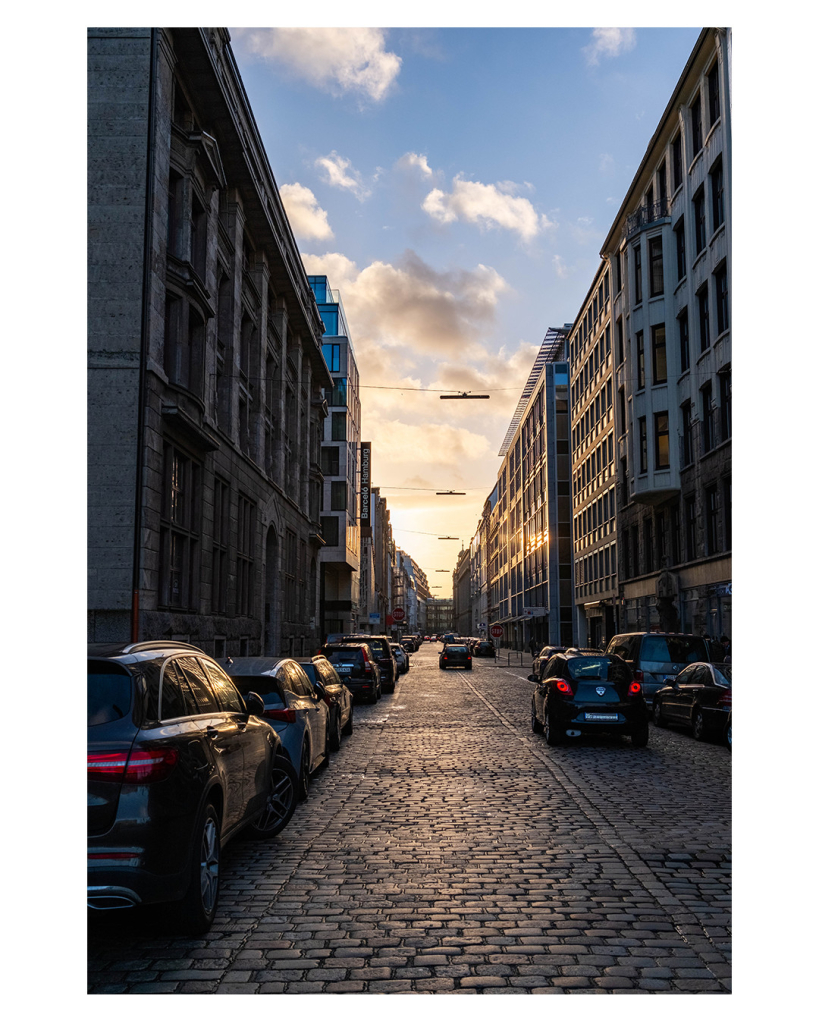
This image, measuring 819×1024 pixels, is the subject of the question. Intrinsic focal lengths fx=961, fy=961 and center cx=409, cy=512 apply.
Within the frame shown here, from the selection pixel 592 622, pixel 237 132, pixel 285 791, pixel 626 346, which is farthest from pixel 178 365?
pixel 592 622

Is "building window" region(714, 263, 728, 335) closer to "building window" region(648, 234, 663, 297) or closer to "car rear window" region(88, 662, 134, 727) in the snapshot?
"building window" region(648, 234, 663, 297)

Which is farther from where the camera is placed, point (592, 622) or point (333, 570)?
point (333, 570)

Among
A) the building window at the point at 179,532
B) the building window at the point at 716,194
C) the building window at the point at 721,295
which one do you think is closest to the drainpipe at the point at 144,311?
the building window at the point at 179,532

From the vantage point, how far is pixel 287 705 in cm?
998

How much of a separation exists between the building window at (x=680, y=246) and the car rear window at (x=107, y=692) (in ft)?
113

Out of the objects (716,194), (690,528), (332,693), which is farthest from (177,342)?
(690,528)

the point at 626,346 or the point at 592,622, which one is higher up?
the point at 626,346

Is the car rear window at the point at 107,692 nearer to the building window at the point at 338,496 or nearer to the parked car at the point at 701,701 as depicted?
the parked car at the point at 701,701

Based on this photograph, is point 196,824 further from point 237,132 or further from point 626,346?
point 626,346

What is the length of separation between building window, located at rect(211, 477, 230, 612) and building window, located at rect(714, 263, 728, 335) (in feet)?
54.8

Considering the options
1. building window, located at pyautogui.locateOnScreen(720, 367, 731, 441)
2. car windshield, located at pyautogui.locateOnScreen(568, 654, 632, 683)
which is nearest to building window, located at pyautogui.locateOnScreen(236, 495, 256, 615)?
building window, located at pyautogui.locateOnScreen(720, 367, 731, 441)

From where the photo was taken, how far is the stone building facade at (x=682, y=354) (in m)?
31.2

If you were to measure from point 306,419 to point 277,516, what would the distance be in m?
11.0

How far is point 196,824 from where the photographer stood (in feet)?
17.7
